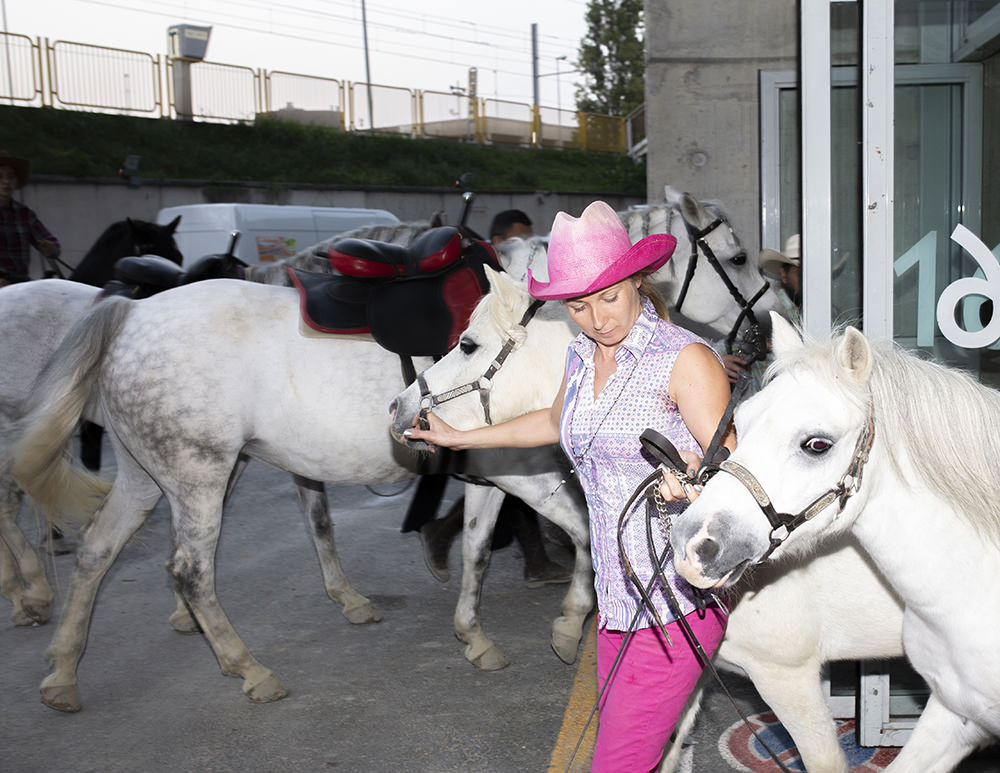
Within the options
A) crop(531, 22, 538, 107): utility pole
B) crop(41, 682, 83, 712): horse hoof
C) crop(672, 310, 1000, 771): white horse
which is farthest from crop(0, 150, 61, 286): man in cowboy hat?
crop(531, 22, 538, 107): utility pole

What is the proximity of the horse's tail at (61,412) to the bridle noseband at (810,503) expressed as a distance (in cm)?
327

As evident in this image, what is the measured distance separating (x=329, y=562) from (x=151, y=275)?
207 cm

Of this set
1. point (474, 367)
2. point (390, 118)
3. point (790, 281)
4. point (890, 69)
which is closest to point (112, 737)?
point (474, 367)

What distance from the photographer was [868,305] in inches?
128

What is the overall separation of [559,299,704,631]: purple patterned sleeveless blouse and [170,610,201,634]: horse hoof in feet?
11.4

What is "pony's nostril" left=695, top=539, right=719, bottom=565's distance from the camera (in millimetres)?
1893

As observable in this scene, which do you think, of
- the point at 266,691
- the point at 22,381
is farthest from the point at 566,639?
the point at 22,381

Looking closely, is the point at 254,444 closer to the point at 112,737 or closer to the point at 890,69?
the point at 112,737

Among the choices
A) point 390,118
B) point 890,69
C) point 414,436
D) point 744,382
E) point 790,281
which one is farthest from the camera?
point 390,118

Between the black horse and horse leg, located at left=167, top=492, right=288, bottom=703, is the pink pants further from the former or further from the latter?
the black horse

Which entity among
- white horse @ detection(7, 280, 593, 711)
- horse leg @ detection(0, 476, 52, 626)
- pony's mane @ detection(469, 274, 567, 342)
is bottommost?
horse leg @ detection(0, 476, 52, 626)

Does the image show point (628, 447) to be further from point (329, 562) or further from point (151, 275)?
point (151, 275)

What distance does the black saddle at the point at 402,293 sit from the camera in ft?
13.9

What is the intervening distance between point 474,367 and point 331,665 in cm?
211
